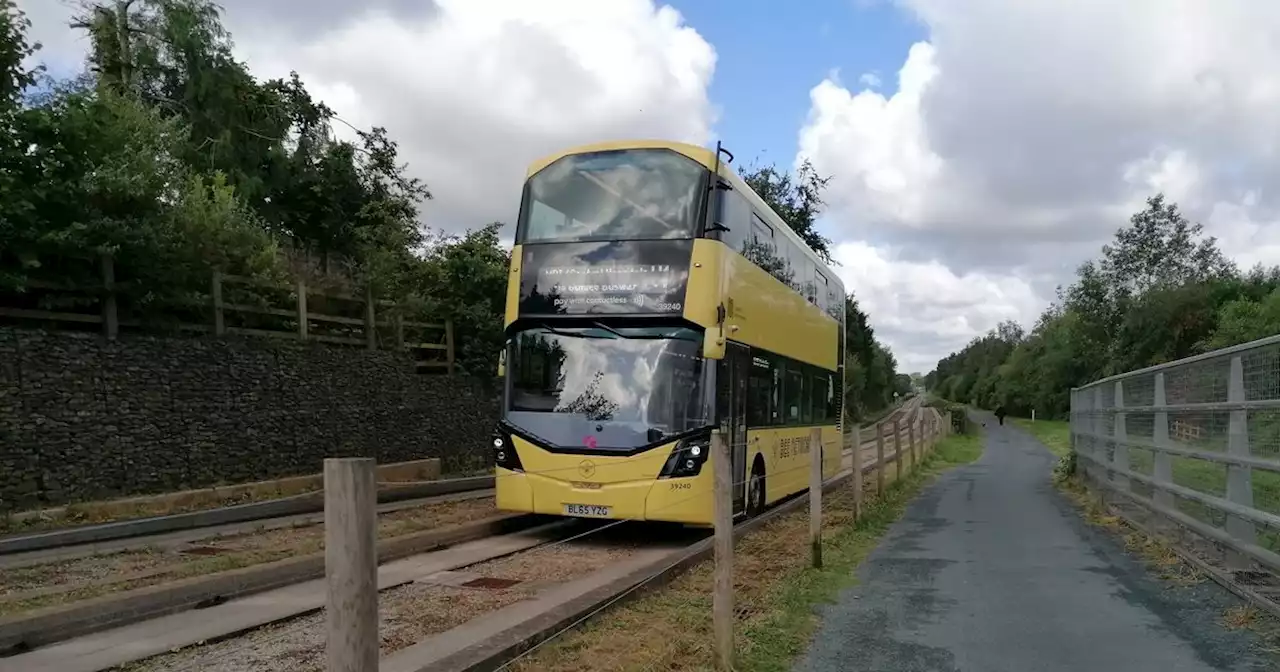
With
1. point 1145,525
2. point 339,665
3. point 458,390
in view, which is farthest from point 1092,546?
point 458,390

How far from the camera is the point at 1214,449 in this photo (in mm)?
8414

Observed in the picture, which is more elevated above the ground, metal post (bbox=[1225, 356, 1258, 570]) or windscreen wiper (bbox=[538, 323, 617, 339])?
windscreen wiper (bbox=[538, 323, 617, 339])

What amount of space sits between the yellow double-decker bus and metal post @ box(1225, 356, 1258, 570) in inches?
195

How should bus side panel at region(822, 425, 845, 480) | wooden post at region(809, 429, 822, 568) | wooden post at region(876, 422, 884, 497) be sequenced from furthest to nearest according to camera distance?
bus side panel at region(822, 425, 845, 480)
wooden post at region(876, 422, 884, 497)
wooden post at region(809, 429, 822, 568)

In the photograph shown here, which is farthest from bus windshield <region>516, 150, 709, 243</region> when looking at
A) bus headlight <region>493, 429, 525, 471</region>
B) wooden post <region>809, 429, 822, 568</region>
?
wooden post <region>809, 429, 822, 568</region>

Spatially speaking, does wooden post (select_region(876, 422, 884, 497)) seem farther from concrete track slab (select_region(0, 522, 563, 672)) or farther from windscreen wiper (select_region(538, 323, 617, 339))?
concrete track slab (select_region(0, 522, 563, 672))

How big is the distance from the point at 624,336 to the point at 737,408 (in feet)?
5.99

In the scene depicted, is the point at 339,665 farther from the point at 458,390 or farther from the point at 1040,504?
the point at 458,390

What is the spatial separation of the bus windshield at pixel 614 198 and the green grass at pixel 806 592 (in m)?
3.96

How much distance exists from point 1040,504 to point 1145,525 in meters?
4.31

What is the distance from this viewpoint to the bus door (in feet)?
36.9

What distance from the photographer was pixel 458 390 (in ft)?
74.7

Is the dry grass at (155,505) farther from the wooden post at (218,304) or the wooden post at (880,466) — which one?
the wooden post at (880,466)

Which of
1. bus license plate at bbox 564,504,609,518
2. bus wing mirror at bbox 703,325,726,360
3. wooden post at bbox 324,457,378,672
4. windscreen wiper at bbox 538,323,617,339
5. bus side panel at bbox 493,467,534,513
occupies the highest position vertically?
windscreen wiper at bbox 538,323,617,339
